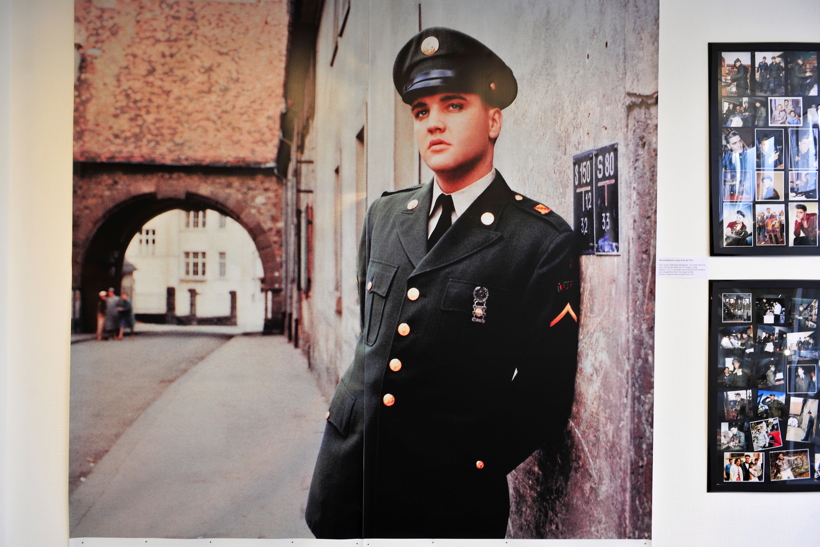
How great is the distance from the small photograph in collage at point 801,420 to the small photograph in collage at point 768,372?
4.7 inches

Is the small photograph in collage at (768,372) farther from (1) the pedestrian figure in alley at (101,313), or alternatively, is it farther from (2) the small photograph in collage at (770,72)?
(1) the pedestrian figure in alley at (101,313)

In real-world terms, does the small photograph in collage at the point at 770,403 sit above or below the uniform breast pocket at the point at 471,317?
below

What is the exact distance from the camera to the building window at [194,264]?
225cm

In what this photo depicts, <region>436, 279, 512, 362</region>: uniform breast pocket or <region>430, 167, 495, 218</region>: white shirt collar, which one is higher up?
<region>430, 167, 495, 218</region>: white shirt collar

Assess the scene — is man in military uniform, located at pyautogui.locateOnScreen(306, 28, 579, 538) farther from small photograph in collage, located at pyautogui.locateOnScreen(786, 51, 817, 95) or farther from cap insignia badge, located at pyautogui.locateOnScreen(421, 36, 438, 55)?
small photograph in collage, located at pyautogui.locateOnScreen(786, 51, 817, 95)

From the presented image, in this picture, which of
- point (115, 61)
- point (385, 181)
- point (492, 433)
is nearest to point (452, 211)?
point (385, 181)

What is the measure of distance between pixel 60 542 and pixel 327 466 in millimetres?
1242

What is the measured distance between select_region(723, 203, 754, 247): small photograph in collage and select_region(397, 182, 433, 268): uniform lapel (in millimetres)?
Answer: 1305

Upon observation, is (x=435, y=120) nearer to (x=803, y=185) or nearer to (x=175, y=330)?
(x=175, y=330)

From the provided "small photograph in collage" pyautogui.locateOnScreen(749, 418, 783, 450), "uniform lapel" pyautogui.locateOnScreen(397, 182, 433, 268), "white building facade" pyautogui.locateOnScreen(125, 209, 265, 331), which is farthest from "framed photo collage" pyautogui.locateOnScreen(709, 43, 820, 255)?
"white building facade" pyautogui.locateOnScreen(125, 209, 265, 331)

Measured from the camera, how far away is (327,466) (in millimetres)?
2262

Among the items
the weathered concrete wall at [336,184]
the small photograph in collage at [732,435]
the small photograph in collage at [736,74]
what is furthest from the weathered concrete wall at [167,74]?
the small photograph in collage at [732,435]

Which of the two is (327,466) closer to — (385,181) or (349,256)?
A: (349,256)

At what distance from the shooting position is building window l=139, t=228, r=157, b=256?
2271mm
